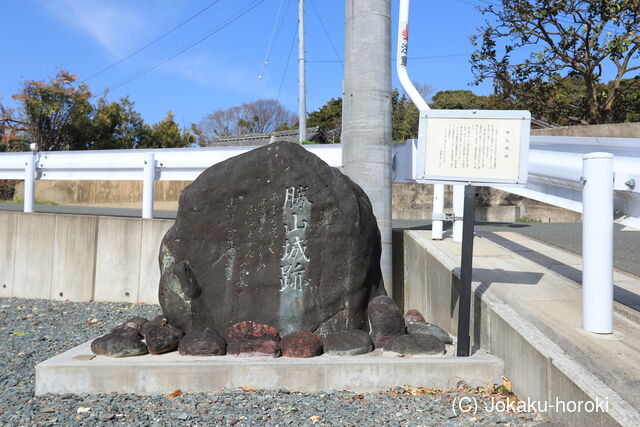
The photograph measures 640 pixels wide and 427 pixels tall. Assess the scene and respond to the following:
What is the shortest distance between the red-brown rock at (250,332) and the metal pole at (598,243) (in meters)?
2.30

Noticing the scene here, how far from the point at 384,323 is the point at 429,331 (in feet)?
1.40

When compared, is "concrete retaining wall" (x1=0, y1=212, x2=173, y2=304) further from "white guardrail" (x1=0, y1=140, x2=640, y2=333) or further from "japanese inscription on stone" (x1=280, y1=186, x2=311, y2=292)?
"white guardrail" (x1=0, y1=140, x2=640, y2=333)

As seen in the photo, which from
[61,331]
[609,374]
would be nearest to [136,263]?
[61,331]

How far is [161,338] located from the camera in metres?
4.17

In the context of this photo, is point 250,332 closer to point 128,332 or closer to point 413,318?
point 128,332

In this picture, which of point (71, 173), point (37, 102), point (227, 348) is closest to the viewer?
point (227, 348)

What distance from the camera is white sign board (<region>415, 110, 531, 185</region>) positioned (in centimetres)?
374

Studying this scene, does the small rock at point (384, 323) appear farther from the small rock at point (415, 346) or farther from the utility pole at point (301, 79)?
the utility pole at point (301, 79)

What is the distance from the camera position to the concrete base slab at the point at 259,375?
3689mm

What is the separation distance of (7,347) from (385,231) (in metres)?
4.08

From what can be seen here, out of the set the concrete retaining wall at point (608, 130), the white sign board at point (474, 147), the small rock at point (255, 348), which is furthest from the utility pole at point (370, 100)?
the concrete retaining wall at point (608, 130)

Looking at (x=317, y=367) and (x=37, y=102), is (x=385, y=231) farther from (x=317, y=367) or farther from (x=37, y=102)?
(x=37, y=102)

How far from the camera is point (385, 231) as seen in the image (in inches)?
229

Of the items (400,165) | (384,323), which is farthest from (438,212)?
(384,323)
